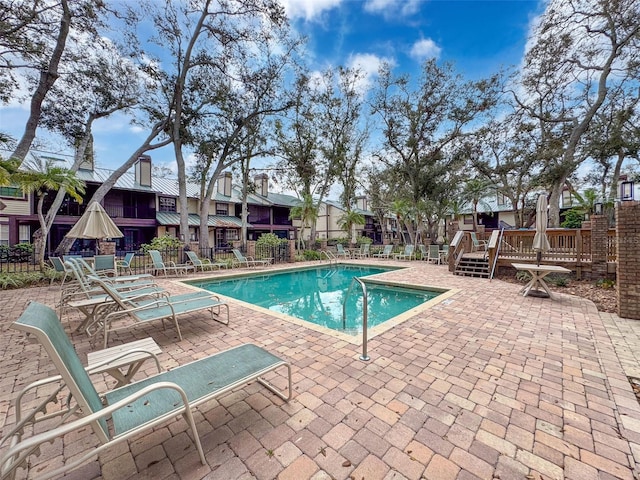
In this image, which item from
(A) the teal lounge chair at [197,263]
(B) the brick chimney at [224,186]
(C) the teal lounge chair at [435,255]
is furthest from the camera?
(B) the brick chimney at [224,186]

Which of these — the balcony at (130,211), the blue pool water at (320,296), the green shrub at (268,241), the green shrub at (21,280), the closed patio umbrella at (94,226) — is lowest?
the blue pool water at (320,296)

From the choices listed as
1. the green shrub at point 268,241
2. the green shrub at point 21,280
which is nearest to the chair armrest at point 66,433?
the green shrub at point 21,280

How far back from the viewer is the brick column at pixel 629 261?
4.96 metres

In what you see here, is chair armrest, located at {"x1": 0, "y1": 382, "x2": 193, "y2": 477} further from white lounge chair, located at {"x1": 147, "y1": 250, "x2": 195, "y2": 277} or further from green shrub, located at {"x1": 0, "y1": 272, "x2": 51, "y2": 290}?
green shrub, located at {"x1": 0, "y1": 272, "x2": 51, "y2": 290}

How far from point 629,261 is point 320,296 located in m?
7.34

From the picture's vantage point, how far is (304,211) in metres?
20.6

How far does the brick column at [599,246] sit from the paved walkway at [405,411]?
4.64 meters

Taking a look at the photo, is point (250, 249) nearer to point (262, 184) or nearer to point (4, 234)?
point (262, 184)

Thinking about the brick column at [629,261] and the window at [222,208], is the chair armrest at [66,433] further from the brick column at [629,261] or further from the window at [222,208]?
the window at [222,208]

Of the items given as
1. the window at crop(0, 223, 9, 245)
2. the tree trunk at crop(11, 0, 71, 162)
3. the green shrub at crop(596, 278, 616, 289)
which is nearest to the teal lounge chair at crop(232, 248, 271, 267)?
the tree trunk at crop(11, 0, 71, 162)

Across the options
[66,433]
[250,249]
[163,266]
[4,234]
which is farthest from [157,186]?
[66,433]

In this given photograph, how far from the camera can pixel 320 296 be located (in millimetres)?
8891

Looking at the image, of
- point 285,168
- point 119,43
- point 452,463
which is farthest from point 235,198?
point 452,463

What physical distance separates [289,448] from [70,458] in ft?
5.38
